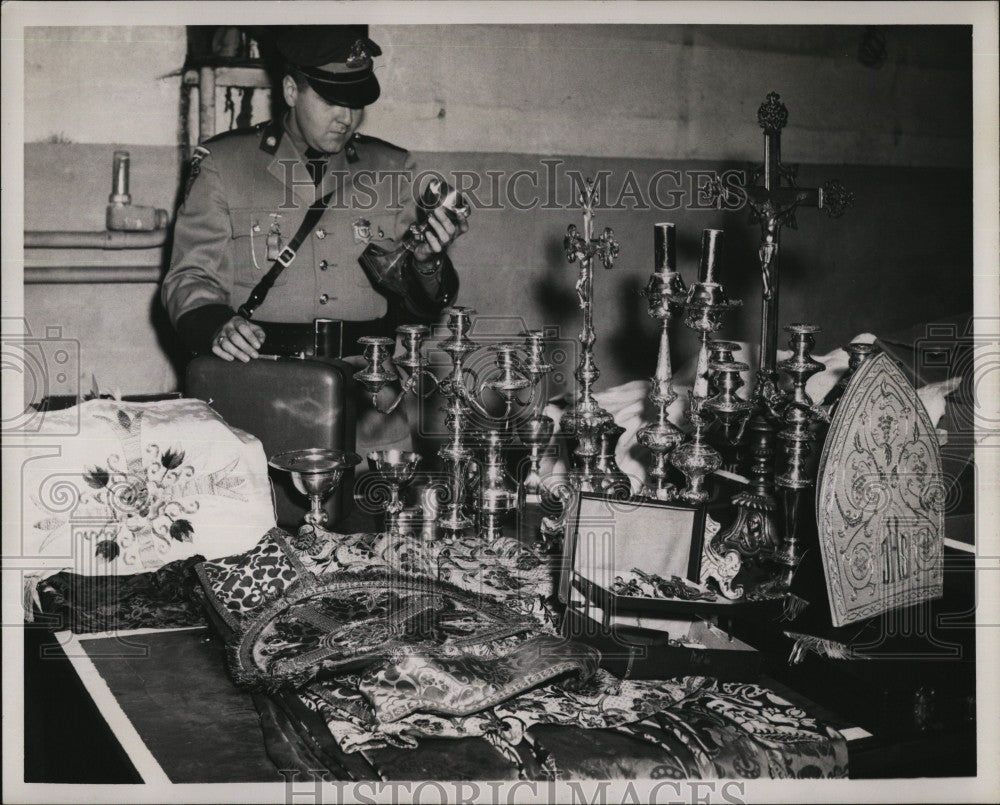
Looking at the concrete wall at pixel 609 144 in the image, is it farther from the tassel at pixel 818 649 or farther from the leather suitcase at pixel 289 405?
the tassel at pixel 818 649

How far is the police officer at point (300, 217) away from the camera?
336 centimetres

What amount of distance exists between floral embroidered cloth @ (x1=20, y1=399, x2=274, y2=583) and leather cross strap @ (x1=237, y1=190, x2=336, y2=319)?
0.89 metres

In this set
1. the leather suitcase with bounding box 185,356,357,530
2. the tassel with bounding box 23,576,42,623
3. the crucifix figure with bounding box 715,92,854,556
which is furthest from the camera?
the leather suitcase with bounding box 185,356,357,530

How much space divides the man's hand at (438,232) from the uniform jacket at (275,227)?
0.92ft

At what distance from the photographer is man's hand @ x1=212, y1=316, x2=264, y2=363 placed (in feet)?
10.2

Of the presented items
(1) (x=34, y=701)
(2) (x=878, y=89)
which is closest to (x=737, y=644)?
(1) (x=34, y=701)

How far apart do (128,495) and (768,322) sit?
1655 millimetres

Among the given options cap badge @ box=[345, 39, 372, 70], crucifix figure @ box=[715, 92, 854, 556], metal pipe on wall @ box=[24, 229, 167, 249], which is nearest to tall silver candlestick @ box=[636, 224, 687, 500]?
crucifix figure @ box=[715, 92, 854, 556]

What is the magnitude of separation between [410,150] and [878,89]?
2.09 metres

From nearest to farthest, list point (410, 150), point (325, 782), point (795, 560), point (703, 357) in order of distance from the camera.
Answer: point (325, 782) → point (795, 560) → point (703, 357) → point (410, 150)

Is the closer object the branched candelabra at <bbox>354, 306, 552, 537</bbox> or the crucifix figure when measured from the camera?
the crucifix figure

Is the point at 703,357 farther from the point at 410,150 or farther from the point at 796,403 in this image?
the point at 410,150

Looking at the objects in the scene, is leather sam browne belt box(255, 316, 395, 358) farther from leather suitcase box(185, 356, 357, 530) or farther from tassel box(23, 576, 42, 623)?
tassel box(23, 576, 42, 623)

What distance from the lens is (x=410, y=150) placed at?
12.0 ft
